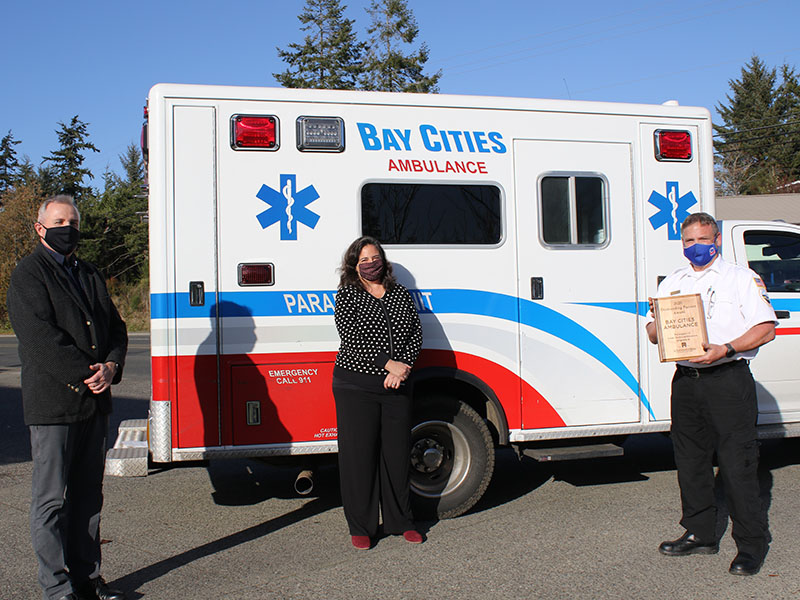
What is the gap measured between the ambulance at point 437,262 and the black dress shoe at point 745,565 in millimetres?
1370

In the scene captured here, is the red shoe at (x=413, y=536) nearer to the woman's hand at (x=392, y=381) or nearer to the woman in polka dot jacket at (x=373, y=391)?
the woman in polka dot jacket at (x=373, y=391)

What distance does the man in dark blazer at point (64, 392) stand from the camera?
3.63 meters

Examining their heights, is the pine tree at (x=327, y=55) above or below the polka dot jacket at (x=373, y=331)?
above

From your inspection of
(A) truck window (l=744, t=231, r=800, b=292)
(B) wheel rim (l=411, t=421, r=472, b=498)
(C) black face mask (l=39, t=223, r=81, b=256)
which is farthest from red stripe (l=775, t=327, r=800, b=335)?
(C) black face mask (l=39, t=223, r=81, b=256)

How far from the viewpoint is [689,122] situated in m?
5.78

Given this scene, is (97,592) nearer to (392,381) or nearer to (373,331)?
(392,381)

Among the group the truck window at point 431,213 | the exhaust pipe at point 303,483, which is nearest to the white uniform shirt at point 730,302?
the truck window at point 431,213

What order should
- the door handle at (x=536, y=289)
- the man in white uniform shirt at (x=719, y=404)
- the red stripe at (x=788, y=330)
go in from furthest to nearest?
the red stripe at (x=788, y=330) < the door handle at (x=536, y=289) < the man in white uniform shirt at (x=719, y=404)

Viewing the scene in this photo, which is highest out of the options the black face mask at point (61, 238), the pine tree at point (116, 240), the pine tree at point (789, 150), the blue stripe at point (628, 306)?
the pine tree at point (789, 150)

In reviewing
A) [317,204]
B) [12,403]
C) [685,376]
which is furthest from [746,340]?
[12,403]

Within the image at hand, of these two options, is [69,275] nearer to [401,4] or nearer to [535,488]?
[535,488]

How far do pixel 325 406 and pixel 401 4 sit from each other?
97.7 ft

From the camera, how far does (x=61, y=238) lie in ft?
12.3

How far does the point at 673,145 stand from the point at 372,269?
2.63 metres
